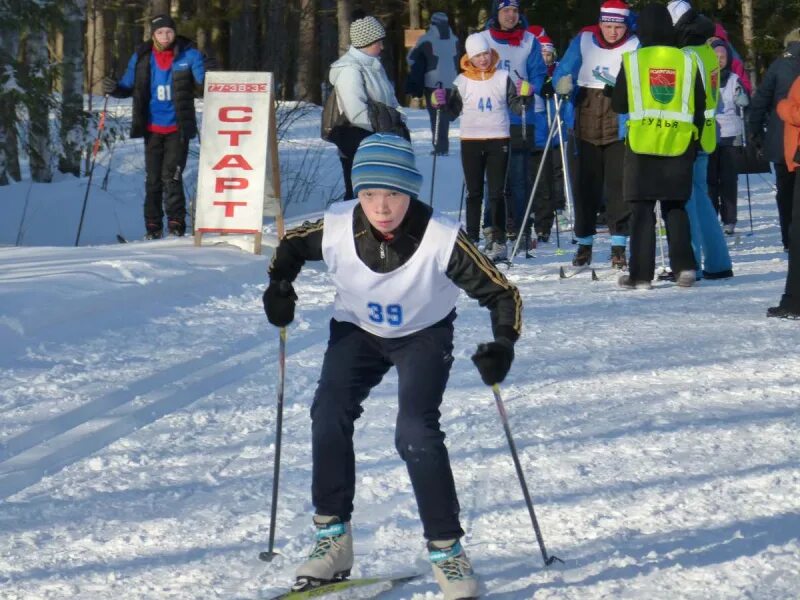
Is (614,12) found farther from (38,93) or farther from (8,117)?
(8,117)

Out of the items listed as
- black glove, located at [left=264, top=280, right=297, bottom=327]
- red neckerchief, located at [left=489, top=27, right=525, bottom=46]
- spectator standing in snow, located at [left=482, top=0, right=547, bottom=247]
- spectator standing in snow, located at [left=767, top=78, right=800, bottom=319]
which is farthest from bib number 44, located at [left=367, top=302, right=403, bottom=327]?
red neckerchief, located at [left=489, top=27, right=525, bottom=46]

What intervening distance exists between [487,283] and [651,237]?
20.4 feet

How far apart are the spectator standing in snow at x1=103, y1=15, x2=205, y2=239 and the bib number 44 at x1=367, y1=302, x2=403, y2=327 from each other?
8.29 metres

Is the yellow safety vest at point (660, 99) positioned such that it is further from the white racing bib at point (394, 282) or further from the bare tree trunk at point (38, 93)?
the bare tree trunk at point (38, 93)

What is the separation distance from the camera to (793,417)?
21.1 feet

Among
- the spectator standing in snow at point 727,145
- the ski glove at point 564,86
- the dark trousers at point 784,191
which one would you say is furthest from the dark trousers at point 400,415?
the spectator standing in snow at point 727,145

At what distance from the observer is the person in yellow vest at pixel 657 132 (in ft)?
32.3

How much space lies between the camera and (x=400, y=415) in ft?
13.6

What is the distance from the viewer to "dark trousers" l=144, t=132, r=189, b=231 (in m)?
12.5

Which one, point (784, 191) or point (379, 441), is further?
point (784, 191)

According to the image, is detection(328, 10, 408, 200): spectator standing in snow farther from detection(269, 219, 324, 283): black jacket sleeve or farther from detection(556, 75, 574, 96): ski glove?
detection(269, 219, 324, 283): black jacket sleeve

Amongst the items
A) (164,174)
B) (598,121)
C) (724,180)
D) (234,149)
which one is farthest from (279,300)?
(724,180)

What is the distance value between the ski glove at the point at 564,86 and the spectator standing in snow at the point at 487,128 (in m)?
0.89

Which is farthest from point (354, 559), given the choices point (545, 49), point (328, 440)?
point (545, 49)
